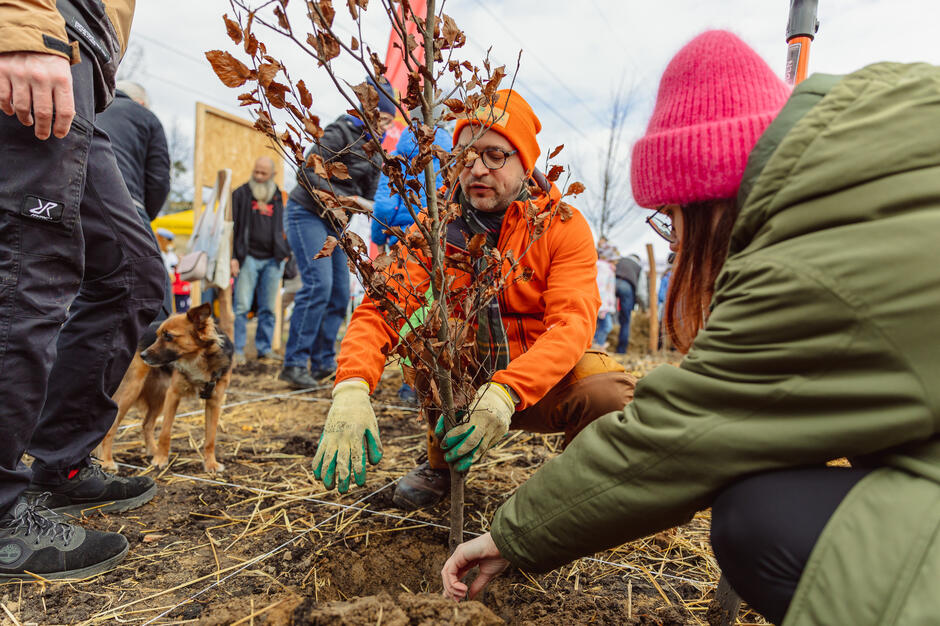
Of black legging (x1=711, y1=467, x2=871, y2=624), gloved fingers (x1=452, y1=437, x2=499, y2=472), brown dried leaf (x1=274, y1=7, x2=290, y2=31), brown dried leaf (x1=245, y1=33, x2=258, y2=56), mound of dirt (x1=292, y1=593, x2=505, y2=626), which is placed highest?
brown dried leaf (x1=274, y1=7, x2=290, y2=31)

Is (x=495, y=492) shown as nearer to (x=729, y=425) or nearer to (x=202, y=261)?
(x=729, y=425)

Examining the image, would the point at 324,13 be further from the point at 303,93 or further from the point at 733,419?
the point at 733,419

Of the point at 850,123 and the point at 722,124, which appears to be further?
the point at 722,124

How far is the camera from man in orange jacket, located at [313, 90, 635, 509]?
1792 mm

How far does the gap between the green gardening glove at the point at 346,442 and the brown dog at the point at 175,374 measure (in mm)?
1729

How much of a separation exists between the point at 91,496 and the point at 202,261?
3.80 metres

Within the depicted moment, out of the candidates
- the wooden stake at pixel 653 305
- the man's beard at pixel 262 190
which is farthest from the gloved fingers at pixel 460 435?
the wooden stake at pixel 653 305

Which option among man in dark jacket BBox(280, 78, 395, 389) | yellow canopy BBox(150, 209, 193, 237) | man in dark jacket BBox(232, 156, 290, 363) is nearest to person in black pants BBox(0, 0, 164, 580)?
man in dark jacket BBox(280, 78, 395, 389)

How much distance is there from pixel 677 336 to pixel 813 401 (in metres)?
0.81

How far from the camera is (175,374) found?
134 inches

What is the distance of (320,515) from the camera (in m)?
2.41

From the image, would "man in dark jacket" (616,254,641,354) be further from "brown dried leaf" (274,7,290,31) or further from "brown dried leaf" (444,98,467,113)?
"brown dried leaf" (274,7,290,31)

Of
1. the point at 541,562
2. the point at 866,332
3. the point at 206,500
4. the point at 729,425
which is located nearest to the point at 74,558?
the point at 206,500

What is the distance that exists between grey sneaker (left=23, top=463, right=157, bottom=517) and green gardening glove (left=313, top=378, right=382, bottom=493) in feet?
4.22
